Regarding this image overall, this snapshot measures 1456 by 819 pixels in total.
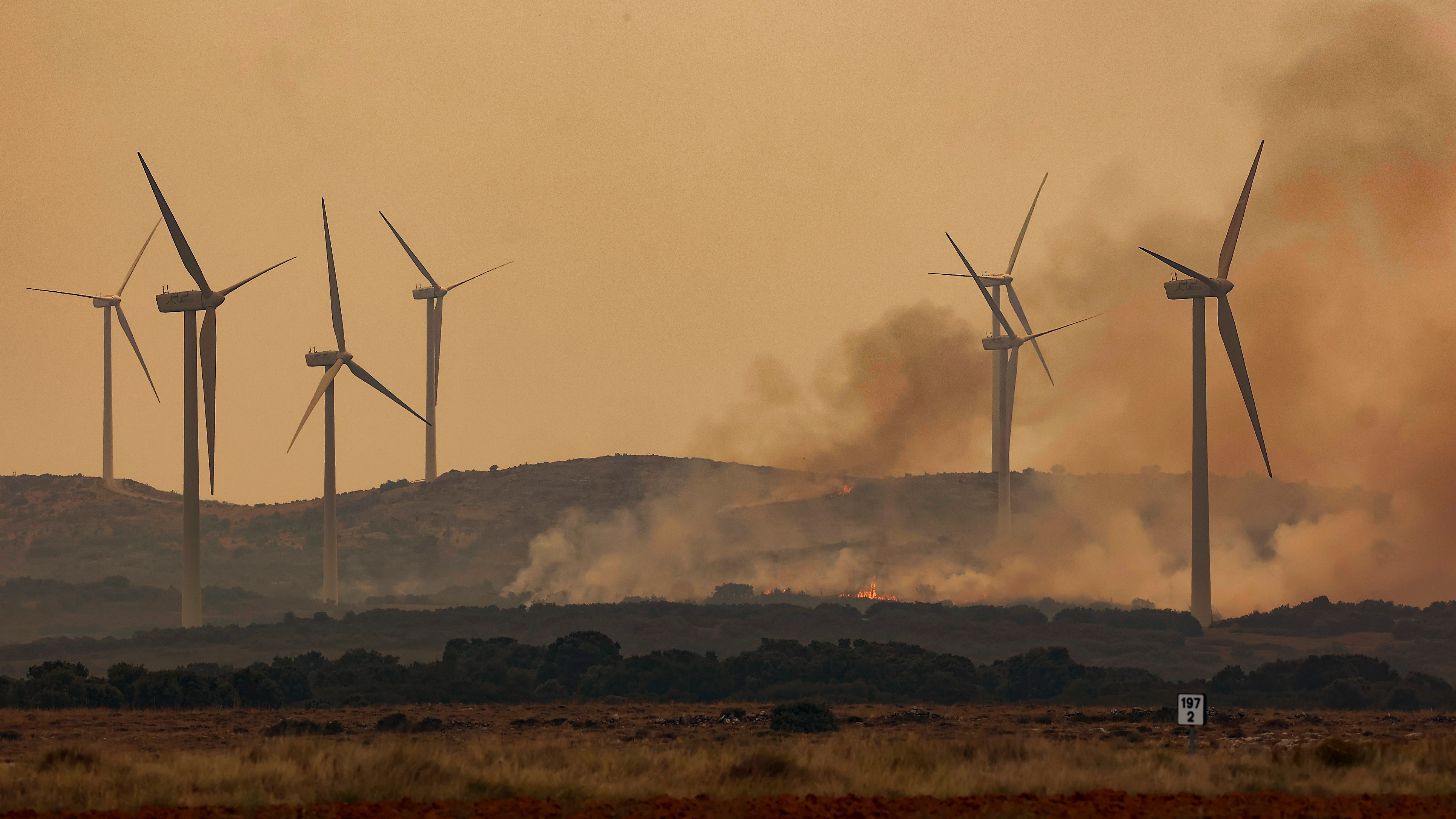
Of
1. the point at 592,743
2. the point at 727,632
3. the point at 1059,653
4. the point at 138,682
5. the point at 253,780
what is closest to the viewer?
the point at 253,780

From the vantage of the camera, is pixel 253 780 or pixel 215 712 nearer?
pixel 253 780

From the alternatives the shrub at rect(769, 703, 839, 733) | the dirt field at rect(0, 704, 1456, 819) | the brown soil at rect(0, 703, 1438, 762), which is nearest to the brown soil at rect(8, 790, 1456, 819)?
the dirt field at rect(0, 704, 1456, 819)

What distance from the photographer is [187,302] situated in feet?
456

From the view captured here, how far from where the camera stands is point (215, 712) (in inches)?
3492

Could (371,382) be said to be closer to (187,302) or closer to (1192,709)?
(187,302)

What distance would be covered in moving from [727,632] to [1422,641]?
59.5 meters

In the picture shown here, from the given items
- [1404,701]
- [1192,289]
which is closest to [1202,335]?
[1192,289]

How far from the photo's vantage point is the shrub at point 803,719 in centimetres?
7156

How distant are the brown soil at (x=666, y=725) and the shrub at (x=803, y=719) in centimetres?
74

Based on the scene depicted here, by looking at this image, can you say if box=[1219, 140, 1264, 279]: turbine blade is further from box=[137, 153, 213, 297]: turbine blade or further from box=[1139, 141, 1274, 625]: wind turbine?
box=[137, 153, 213, 297]: turbine blade

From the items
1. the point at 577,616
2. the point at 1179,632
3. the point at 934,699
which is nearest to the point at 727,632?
the point at 577,616

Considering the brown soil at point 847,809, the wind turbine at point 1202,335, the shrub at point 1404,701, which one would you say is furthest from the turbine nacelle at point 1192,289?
the brown soil at point 847,809

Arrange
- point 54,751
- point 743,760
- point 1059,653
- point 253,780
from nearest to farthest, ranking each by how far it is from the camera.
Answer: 1. point 253,780
2. point 743,760
3. point 54,751
4. point 1059,653

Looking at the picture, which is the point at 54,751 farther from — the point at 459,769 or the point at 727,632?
the point at 727,632
